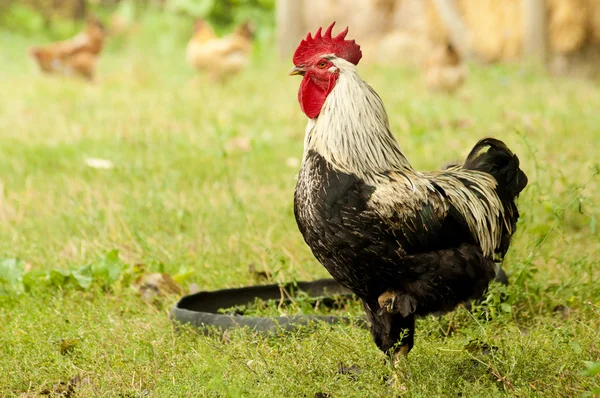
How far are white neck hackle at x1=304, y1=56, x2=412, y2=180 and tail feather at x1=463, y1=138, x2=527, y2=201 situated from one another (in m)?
0.59

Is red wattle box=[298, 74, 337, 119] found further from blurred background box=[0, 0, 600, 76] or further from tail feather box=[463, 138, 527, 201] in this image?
blurred background box=[0, 0, 600, 76]

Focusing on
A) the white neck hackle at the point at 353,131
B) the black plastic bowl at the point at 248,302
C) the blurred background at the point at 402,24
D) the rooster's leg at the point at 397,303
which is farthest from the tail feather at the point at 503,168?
the blurred background at the point at 402,24

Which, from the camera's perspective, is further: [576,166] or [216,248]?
[576,166]

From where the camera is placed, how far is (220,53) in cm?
1039

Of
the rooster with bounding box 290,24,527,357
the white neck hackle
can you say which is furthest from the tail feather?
the white neck hackle

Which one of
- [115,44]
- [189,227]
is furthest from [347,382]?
[115,44]

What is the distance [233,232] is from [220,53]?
218 inches

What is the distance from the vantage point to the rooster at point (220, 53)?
10.4 meters

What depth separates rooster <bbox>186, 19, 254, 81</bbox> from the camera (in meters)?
10.4

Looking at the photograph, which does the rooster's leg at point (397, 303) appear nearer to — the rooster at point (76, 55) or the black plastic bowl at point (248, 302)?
the black plastic bowl at point (248, 302)

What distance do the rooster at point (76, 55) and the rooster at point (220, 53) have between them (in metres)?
1.29

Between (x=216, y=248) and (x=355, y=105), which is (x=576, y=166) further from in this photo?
(x=355, y=105)

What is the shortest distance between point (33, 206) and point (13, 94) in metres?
4.51

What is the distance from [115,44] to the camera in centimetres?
1470
